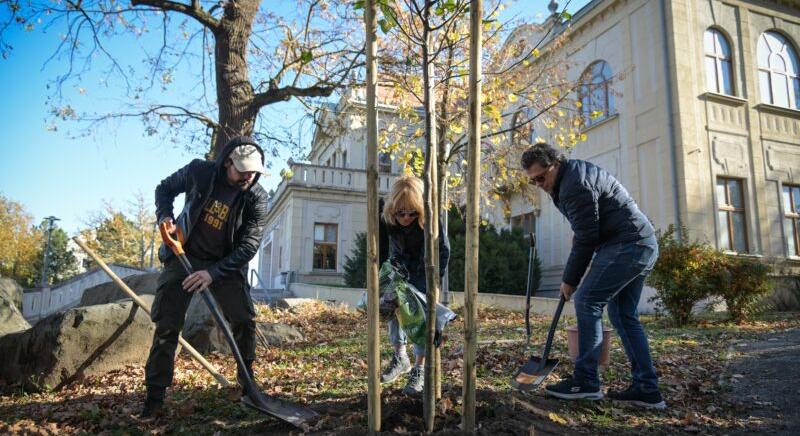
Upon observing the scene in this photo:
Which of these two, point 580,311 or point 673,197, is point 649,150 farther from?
point 580,311

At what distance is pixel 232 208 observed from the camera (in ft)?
12.3

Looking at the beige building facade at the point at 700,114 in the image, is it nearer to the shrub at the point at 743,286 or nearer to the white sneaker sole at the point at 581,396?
the shrub at the point at 743,286

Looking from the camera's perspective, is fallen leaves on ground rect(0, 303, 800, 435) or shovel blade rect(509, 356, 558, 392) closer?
fallen leaves on ground rect(0, 303, 800, 435)

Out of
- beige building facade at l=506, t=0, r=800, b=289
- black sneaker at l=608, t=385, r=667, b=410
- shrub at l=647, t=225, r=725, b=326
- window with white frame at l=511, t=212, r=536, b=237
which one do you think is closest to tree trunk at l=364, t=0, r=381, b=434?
black sneaker at l=608, t=385, r=667, b=410

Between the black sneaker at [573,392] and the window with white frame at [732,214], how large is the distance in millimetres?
11726

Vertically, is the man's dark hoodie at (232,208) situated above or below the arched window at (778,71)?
below

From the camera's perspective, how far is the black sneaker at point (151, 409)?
11.1 ft

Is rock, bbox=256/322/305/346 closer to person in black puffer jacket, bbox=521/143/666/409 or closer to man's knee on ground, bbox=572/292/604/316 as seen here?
person in black puffer jacket, bbox=521/143/666/409

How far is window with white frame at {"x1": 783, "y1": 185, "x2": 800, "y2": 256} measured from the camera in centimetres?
1386

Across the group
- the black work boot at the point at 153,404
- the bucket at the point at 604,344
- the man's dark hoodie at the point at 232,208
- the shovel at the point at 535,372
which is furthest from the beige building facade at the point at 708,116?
the black work boot at the point at 153,404

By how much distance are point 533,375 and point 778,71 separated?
16220 mm

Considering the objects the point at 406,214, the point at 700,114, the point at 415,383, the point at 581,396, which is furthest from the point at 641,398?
the point at 700,114

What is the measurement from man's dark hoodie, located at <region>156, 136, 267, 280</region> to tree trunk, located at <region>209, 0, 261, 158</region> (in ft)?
16.9

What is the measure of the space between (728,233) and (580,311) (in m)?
12.1
